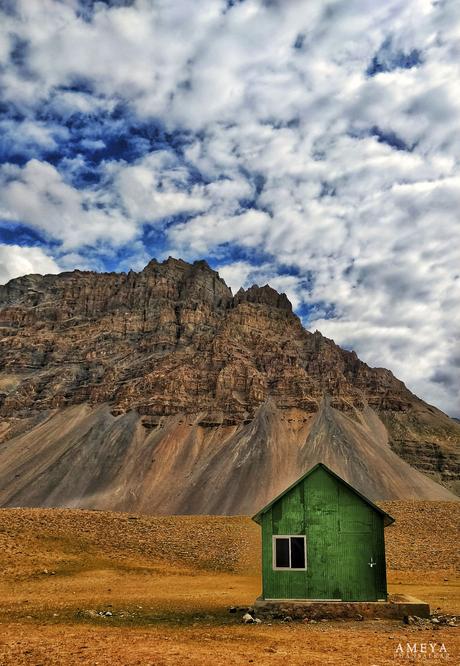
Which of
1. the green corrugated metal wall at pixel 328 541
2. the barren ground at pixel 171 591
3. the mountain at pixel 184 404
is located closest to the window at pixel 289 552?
the green corrugated metal wall at pixel 328 541

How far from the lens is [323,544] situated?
21969 mm

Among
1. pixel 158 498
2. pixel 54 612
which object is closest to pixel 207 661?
pixel 54 612

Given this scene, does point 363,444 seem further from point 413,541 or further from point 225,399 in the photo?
point 413,541

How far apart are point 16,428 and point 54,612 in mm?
122554

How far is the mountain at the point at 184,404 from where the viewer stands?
99.7 metres

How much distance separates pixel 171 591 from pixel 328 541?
1116 centimetres

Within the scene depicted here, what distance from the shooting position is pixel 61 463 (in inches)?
4186

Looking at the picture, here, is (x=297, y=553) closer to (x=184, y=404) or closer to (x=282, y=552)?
(x=282, y=552)

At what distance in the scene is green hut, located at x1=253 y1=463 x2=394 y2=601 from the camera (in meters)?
21.4
